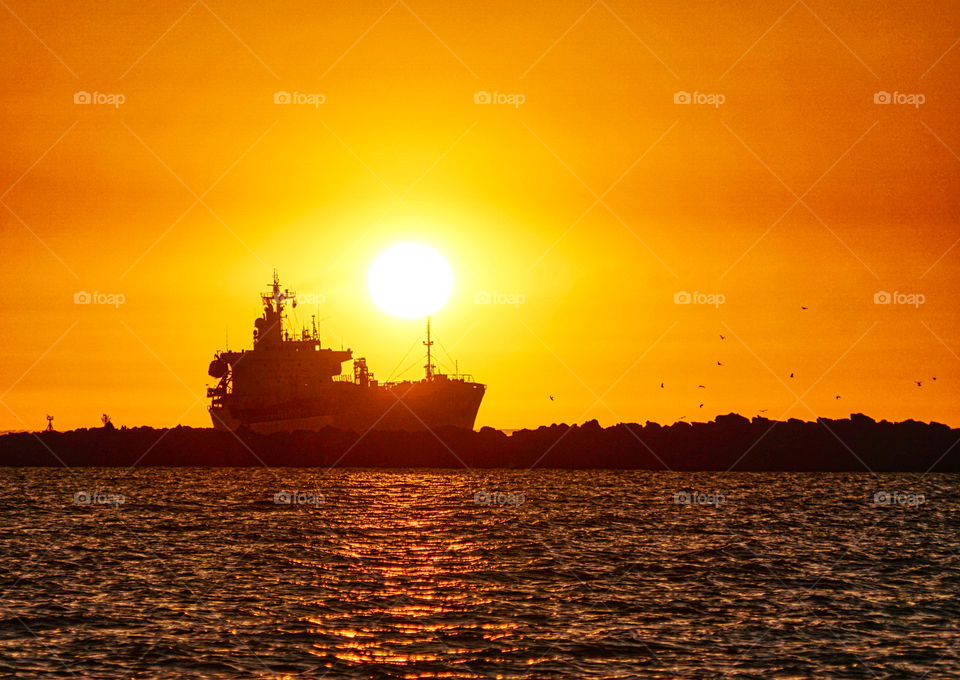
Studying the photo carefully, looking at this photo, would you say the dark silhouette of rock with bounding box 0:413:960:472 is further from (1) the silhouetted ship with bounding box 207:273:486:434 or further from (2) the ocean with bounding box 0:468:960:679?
(2) the ocean with bounding box 0:468:960:679

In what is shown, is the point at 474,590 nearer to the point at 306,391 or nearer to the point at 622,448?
the point at 622,448

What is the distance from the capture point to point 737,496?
230 feet

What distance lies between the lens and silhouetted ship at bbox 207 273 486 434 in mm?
129875

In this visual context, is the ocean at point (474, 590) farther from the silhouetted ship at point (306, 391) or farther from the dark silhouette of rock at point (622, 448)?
the silhouetted ship at point (306, 391)

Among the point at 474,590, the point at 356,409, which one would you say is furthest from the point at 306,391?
the point at 474,590

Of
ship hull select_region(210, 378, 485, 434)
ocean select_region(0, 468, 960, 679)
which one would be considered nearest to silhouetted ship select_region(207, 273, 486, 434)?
ship hull select_region(210, 378, 485, 434)

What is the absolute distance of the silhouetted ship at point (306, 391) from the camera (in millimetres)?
129875

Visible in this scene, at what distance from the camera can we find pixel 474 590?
30172 mm

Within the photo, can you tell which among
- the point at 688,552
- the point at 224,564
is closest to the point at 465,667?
the point at 224,564

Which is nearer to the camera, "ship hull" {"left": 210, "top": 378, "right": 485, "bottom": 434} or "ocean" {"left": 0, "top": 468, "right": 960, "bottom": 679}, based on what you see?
"ocean" {"left": 0, "top": 468, "right": 960, "bottom": 679}

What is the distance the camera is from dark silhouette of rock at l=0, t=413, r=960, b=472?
11488 centimetres

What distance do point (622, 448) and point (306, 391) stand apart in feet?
132

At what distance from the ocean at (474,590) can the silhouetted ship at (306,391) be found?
6871cm

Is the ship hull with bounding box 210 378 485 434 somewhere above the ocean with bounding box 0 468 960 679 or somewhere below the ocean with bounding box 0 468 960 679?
above
